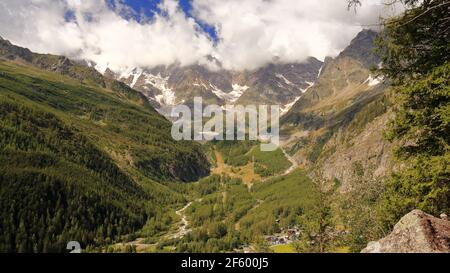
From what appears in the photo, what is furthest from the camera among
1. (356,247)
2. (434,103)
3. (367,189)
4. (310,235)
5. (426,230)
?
(367,189)

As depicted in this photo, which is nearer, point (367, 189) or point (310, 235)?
point (310, 235)

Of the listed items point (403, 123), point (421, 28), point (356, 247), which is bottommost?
point (356, 247)

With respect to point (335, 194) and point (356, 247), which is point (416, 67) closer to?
point (335, 194)
